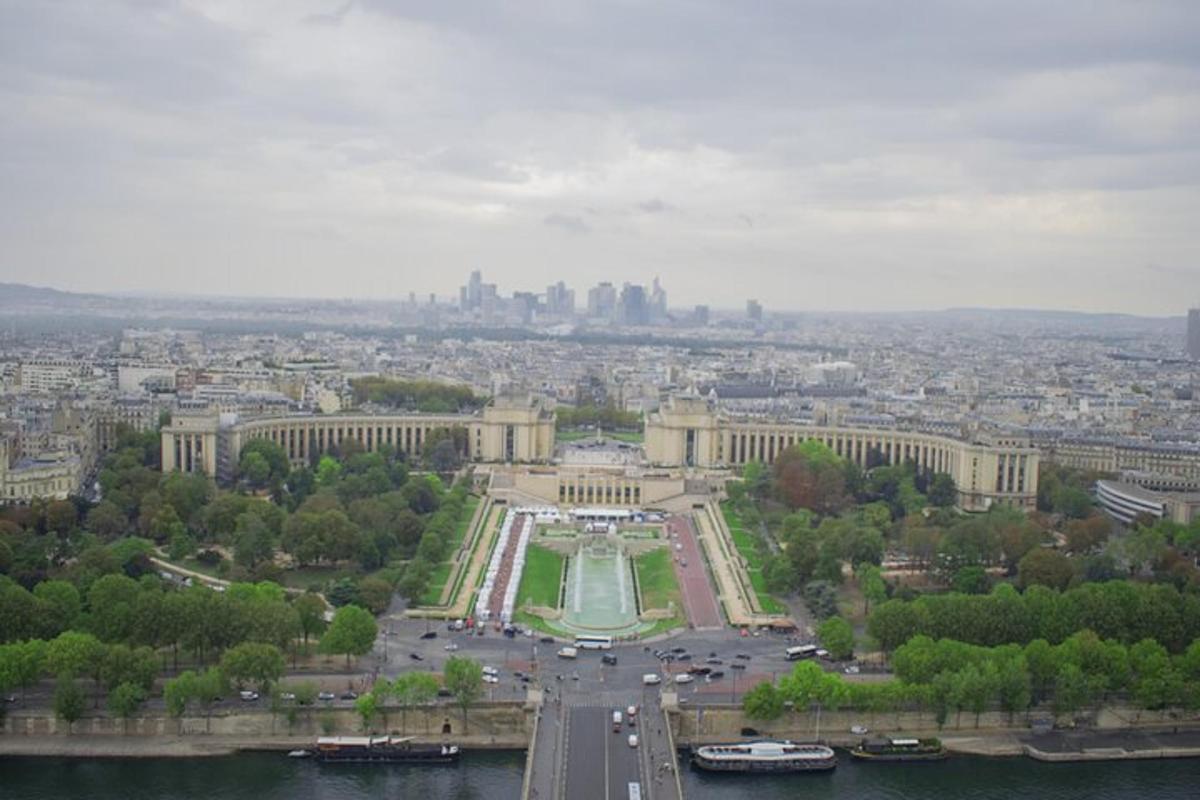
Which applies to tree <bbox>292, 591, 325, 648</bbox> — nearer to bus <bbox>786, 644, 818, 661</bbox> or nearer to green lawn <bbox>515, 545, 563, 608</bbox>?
green lawn <bbox>515, 545, 563, 608</bbox>

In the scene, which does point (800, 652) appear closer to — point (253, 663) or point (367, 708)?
point (367, 708)

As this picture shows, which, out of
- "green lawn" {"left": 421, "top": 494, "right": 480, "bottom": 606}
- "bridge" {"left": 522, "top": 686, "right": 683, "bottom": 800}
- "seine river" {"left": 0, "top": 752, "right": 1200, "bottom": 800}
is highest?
"green lawn" {"left": 421, "top": 494, "right": 480, "bottom": 606}

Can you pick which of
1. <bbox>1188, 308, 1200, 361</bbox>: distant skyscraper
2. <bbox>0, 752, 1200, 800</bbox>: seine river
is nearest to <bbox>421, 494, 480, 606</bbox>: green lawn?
<bbox>0, 752, 1200, 800</bbox>: seine river

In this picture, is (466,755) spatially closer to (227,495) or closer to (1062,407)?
(227,495)

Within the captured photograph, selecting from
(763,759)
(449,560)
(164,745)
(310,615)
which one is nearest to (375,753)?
(164,745)

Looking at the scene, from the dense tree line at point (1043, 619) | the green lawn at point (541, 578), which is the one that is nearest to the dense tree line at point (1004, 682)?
the dense tree line at point (1043, 619)

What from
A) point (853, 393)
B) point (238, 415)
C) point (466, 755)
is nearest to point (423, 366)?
point (853, 393)
